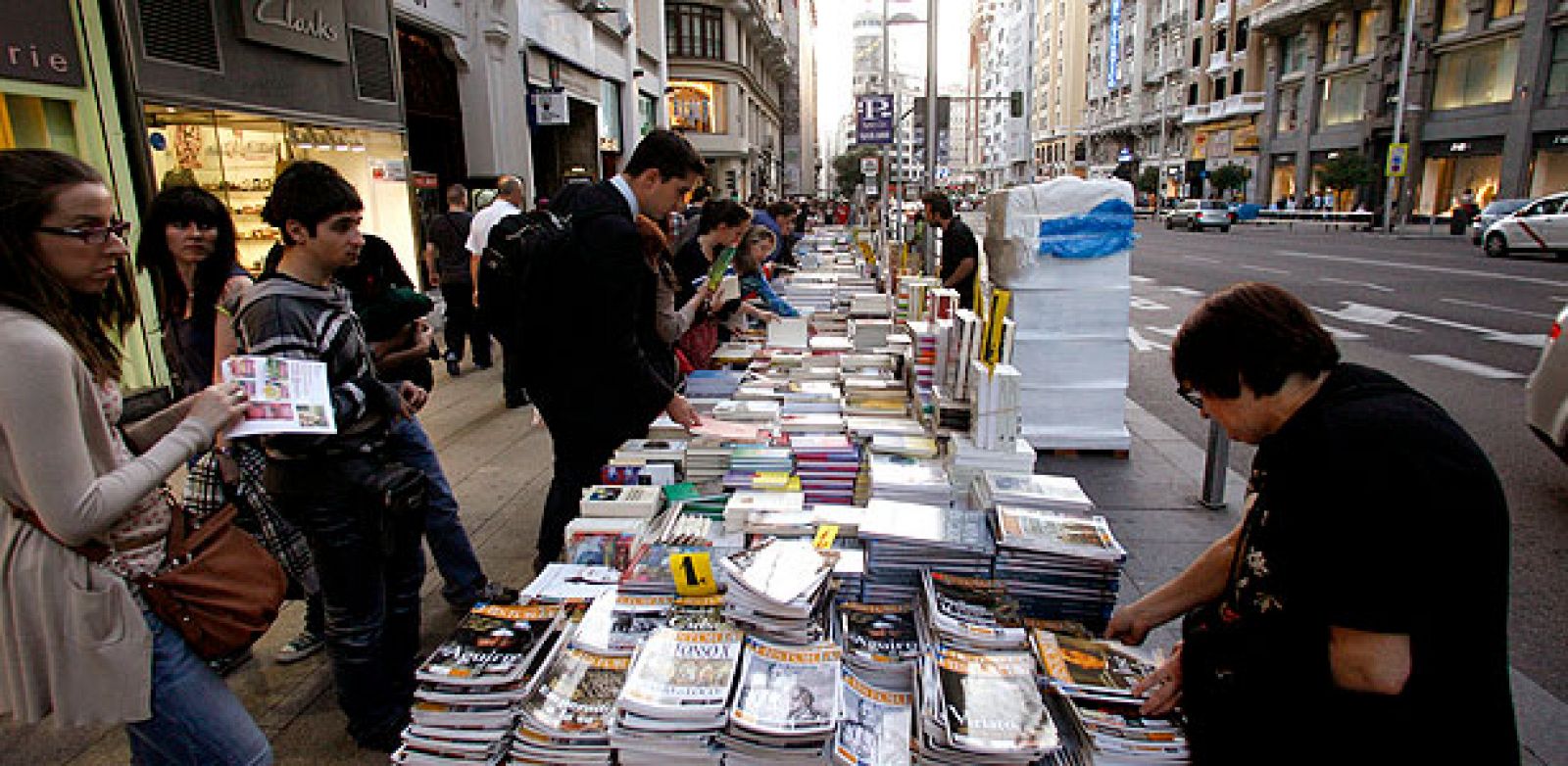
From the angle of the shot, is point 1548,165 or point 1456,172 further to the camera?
point 1456,172

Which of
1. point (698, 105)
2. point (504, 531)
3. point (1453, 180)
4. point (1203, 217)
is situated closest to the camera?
point (504, 531)

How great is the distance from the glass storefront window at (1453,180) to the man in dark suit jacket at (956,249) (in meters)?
36.1

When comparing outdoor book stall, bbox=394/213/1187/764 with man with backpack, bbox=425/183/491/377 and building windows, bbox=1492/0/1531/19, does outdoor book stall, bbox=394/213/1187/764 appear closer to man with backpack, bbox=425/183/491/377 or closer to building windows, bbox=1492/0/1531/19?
man with backpack, bbox=425/183/491/377

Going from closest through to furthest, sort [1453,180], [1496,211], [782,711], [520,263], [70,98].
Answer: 1. [782,711]
2. [520,263]
3. [70,98]
4. [1496,211]
5. [1453,180]

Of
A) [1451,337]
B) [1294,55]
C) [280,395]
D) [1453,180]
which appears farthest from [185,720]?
[1294,55]

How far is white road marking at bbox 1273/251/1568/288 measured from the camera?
15.4 metres

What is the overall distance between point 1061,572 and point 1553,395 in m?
4.71

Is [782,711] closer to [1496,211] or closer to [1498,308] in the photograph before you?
[1498,308]

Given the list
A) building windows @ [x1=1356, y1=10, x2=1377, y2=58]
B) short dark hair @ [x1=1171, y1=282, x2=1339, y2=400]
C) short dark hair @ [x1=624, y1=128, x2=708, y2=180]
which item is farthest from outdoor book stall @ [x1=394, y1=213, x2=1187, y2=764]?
building windows @ [x1=1356, y1=10, x2=1377, y2=58]

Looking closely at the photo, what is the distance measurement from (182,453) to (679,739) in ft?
4.15

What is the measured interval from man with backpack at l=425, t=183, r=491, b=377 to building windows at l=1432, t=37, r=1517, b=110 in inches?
1576

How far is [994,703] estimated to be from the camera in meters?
1.96

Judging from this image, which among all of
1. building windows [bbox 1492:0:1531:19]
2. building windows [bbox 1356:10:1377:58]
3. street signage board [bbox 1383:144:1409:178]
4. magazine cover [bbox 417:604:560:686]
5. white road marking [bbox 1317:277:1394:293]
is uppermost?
building windows [bbox 1356:10:1377:58]

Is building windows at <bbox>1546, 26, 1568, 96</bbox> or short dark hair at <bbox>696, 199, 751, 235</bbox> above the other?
building windows at <bbox>1546, 26, 1568, 96</bbox>
